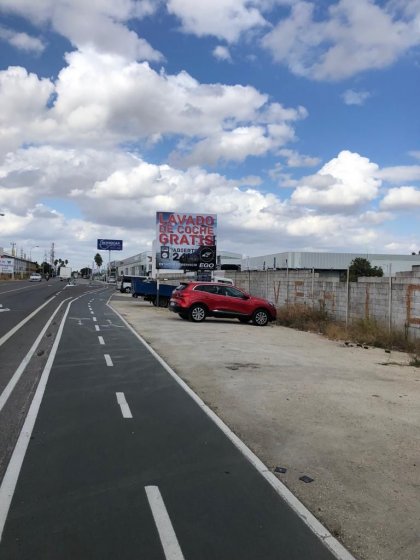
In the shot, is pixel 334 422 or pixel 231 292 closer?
pixel 334 422

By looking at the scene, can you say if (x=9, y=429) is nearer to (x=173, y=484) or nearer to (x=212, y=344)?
(x=173, y=484)

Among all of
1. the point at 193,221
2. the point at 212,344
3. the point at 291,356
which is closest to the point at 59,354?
the point at 212,344

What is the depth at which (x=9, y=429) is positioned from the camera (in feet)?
21.8

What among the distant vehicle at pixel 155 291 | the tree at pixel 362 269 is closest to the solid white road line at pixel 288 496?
the distant vehicle at pixel 155 291

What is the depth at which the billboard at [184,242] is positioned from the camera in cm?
3516

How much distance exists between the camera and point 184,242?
35.4 m

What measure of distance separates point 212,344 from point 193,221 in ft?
68.5

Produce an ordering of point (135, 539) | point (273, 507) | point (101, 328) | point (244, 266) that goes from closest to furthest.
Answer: point (135, 539) < point (273, 507) < point (101, 328) < point (244, 266)

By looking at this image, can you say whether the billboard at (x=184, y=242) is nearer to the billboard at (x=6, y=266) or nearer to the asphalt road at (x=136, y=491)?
the asphalt road at (x=136, y=491)

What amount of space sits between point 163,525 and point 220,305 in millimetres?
18919

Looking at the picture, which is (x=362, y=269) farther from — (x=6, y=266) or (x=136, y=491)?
(x=6, y=266)

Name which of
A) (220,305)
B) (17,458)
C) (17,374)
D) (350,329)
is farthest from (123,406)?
(220,305)

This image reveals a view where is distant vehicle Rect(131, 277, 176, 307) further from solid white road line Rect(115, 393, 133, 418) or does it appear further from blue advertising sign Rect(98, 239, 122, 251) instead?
blue advertising sign Rect(98, 239, 122, 251)

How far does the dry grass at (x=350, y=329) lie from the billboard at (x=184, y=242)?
11.5 m
